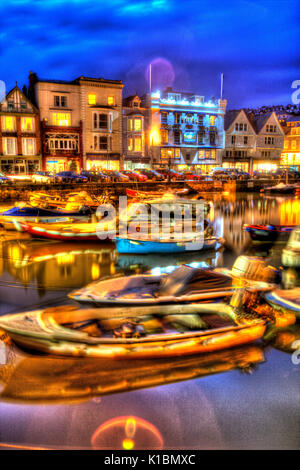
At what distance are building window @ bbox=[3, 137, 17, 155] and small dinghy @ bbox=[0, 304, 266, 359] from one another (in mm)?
45485

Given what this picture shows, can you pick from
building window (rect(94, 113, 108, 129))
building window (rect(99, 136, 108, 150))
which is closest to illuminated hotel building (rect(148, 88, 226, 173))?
building window (rect(99, 136, 108, 150))

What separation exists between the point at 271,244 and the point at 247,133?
5472cm

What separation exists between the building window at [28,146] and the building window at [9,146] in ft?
4.17

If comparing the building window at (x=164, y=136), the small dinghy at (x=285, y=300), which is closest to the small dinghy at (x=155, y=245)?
the small dinghy at (x=285, y=300)

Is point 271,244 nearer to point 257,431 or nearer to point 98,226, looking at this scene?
point 98,226

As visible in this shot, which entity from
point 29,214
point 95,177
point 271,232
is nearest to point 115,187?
point 95,177

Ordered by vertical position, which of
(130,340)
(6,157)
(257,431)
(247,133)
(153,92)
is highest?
(153,92)

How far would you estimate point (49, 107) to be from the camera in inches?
2151

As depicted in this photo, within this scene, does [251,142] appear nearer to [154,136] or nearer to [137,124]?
[154,136]

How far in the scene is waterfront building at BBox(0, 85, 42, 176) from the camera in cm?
5234

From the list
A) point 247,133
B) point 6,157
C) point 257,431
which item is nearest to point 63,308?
point 257,431

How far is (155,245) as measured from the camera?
21.5 metres

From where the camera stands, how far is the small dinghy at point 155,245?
21.5 meters

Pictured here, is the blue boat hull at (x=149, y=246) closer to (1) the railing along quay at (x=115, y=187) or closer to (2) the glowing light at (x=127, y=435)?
(2) the glowing light at (x=127, y=435)
